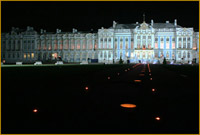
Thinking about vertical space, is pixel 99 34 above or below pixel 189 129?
above

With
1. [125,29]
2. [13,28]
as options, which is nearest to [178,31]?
[125,29]

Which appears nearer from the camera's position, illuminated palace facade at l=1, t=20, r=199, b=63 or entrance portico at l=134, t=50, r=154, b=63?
illuminated palace facade at l=1, t=20, r=199, b=63

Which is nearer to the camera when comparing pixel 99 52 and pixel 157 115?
pixel 157 115

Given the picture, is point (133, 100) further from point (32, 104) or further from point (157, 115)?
point (32, 104)

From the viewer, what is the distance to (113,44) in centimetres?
9238

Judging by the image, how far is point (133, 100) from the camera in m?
8.26

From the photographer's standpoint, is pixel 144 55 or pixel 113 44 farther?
pixel 113 44

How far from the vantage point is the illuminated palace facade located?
8744 cm

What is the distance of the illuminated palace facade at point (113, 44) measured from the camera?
87.4 metres

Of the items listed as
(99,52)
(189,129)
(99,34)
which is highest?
(99,34)

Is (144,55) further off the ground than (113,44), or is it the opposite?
(113,44)

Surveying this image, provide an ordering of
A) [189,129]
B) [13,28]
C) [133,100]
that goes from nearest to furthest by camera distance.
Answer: [189,129] < [133,100] < [13,28]

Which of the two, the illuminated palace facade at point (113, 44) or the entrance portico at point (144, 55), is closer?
the illuminated palace facade at point (113, 44)

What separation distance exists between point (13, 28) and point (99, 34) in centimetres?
4607
